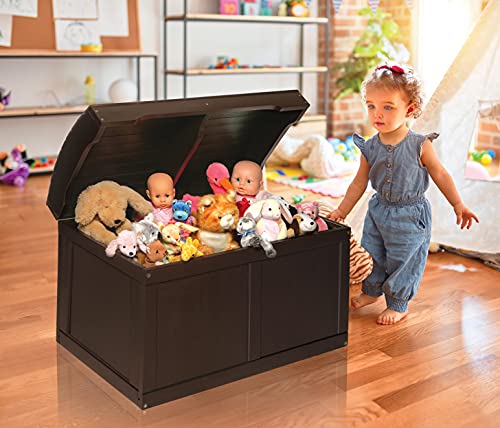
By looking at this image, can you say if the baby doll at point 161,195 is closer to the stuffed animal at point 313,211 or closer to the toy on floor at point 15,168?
→ the stuffed animal at point 313,211

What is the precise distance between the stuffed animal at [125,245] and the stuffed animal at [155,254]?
2 centimetres

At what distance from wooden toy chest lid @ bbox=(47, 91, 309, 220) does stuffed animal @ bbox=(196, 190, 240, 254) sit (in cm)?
20

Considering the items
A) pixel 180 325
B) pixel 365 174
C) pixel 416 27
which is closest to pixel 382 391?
pixel 180 325

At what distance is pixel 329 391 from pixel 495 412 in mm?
391

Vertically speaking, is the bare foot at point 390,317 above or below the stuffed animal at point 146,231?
below

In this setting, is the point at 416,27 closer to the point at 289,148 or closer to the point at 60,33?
the point at 289,148

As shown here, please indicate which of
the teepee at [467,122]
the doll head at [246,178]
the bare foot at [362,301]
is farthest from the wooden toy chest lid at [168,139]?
the teepee at [467,122]

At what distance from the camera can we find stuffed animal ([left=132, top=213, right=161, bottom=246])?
1.83 meters

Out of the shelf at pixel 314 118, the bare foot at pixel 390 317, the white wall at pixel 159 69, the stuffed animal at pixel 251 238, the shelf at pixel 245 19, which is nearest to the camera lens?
the stuffed animal at pixel 251 238

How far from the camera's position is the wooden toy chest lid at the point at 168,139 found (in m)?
1.79

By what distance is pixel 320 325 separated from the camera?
6.73 feet

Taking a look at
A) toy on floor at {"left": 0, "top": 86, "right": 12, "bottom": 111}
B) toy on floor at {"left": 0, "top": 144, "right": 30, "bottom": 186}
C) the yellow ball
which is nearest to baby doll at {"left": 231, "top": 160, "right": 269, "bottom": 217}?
toy on floor at {"left": 0, "top": 144, "right": 30, "bottom": 186}

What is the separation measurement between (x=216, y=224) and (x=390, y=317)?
0.72 meters

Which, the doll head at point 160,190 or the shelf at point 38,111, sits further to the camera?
the shelf at point 38,111
